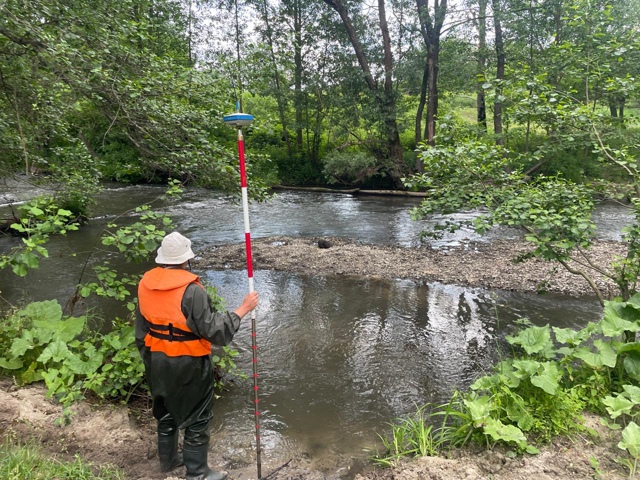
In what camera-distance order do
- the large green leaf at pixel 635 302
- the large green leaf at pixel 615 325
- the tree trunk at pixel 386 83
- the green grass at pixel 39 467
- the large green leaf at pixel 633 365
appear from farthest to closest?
the tree trunk at pixel 386 83, the large green leaf at pixel 635 302, the large green leaf at pixel 615 325, the large green leaf at pixel 633 365, the green grass at pixel 39 467

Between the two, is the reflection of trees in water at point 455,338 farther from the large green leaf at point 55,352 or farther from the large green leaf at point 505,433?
the large green leaf at point 55,352

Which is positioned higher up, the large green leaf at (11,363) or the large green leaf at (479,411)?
the large green leaf at (11,363)

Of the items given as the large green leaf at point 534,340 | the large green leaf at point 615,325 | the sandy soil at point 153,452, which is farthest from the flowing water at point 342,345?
the large green leaf at point 615,325

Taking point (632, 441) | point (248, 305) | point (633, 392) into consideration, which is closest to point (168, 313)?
point (248, 305)

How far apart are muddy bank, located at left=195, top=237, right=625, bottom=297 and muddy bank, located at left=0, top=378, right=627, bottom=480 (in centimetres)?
558

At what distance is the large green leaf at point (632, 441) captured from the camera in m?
2.81

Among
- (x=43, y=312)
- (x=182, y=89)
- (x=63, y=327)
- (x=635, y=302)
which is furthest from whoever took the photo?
(x=182, y=89)

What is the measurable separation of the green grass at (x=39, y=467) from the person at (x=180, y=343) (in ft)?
1.56

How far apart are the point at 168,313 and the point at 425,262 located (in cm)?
811

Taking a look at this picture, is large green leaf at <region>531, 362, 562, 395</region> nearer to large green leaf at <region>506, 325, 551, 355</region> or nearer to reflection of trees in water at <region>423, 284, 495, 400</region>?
large green leaf at <region>506, 325, 551, 355</region>

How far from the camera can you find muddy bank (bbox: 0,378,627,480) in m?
2.94

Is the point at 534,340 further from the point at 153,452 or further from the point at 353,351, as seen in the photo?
the point at 153,452

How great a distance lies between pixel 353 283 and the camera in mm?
9039

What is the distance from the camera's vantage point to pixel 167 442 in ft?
10.9
